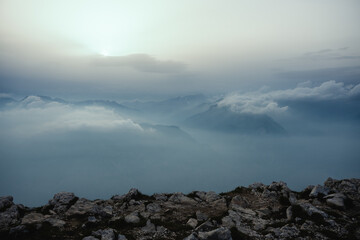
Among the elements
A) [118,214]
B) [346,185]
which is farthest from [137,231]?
[346,185]

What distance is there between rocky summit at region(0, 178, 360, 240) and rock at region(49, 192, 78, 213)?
0.43ft

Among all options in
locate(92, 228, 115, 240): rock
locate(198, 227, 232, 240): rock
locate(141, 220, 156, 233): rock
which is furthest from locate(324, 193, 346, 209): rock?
locate(92, 228, 115, 240): rock

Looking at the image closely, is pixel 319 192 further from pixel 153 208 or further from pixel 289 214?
pixel 153 208

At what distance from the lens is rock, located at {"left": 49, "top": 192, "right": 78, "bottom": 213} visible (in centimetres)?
2937

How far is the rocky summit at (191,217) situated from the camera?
2191 cm

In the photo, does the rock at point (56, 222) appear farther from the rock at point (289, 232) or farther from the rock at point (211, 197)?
the rock at point (289, 232)

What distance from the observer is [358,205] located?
28.3 m

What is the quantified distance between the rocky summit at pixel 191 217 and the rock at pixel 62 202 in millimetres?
131

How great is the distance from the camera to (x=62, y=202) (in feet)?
102

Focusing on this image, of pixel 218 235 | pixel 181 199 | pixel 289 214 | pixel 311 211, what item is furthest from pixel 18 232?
pixel 311 211

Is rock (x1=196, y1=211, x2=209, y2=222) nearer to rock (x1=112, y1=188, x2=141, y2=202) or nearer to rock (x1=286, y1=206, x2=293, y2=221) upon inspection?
rock (x1=286, y1=206, x2=293, y2=221)

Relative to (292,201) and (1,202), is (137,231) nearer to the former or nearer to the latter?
(1,202)

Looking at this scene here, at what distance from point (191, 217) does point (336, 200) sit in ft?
68.5

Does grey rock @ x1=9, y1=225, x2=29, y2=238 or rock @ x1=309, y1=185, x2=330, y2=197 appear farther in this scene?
rock @ x1=309, y1=185, x2=330, y2=197
